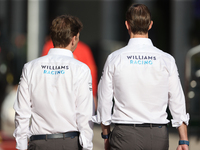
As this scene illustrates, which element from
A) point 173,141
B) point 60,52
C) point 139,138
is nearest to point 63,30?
point 60,52

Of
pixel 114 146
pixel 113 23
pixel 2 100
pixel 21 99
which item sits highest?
pixel 113 23

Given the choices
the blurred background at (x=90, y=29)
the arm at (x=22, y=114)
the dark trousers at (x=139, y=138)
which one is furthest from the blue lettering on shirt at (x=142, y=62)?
the blurred background at (x=90, y=29)

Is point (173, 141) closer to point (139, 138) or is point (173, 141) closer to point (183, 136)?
point (183, 136)

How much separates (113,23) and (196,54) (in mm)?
6296

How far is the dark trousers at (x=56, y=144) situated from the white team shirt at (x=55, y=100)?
71mm

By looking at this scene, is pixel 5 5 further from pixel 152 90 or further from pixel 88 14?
pixel 152 90

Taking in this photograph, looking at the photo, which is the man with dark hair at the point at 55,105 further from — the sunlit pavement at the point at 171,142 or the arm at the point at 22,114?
the sunlit pavement at the point at 171,142

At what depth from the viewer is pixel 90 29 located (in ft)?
38.1

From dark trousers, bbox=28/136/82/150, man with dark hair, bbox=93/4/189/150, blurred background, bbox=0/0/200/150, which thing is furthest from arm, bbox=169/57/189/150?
blurred background, bbox=0/0/200/150

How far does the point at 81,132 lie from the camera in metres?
3.27

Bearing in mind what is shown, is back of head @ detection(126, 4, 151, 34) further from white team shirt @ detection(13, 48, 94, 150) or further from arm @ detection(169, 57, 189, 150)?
white team shirt @ detection(13, 48, 94, 150)

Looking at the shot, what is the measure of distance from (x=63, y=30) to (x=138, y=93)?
86 centimetres

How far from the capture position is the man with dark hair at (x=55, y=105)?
3.28 meters

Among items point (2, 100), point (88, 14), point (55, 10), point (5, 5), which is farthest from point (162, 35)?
point (5, 5)
